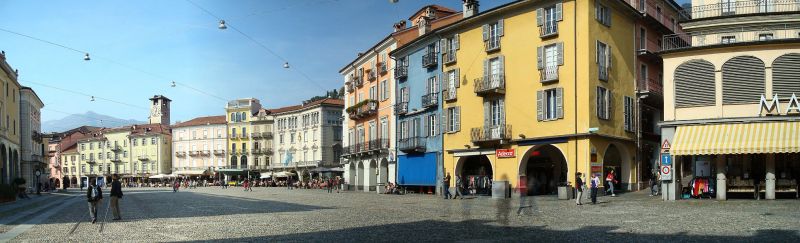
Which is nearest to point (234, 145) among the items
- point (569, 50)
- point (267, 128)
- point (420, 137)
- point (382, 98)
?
point (267, 128)

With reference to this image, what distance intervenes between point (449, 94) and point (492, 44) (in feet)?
17.0

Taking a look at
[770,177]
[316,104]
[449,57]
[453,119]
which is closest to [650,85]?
[453,119]

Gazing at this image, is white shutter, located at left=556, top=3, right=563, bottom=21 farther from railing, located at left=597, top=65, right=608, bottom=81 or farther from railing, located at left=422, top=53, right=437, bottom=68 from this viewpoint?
railing, located at left=422, top=53, right=437, bottom=68

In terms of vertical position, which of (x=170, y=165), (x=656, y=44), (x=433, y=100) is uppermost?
(x=656, y=44)

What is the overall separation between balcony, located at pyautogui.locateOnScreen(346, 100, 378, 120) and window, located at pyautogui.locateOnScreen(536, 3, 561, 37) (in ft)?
71.7

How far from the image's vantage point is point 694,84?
90.0 ft

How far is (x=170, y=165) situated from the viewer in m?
131

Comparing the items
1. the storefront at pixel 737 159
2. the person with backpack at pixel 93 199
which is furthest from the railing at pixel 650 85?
the person with backpack at pixel 93 199

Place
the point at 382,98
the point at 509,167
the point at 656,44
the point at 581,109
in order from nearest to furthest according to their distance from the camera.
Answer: the point at 581,109
the point at 509,167
the point at 656,44
the point at 382,98

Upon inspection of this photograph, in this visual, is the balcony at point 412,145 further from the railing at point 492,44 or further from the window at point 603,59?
the window at point 603,59

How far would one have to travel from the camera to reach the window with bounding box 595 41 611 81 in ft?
109

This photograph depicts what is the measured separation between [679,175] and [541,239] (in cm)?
1733

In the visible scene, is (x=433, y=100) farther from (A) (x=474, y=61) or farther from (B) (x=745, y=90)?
(B) (x=745, y=90)

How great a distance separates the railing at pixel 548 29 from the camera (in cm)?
3397
